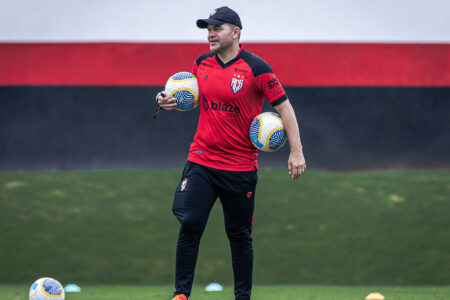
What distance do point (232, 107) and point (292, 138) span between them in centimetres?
49

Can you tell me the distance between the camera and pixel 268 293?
654 centimetres

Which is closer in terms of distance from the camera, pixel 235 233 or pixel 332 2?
pixel 235 233

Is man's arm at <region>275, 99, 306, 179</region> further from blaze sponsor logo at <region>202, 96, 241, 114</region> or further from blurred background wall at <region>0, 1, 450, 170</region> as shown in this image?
blurred background wall at <region>0, 1, 450, 170</region>

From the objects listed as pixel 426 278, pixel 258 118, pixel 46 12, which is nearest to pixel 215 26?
pixel 258 118

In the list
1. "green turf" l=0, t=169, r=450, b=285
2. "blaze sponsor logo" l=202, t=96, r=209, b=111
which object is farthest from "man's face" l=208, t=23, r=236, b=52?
"green turf" l=0, t=169, r=450, b=285

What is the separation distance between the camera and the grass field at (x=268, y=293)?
19.8 ft

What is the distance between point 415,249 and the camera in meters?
8.20

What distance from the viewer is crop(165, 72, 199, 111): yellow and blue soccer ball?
5.02 metres

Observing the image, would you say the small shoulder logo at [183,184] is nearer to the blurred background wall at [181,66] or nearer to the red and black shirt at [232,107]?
the red and black shirt at [232,107]

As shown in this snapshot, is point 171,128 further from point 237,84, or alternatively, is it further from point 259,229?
point 237,84

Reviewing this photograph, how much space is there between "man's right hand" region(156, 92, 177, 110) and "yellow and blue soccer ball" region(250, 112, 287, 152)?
64cm

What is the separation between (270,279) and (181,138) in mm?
3912

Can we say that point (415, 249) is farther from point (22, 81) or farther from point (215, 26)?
point (22, 81)

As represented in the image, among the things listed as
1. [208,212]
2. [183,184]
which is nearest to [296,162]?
[208,212]
